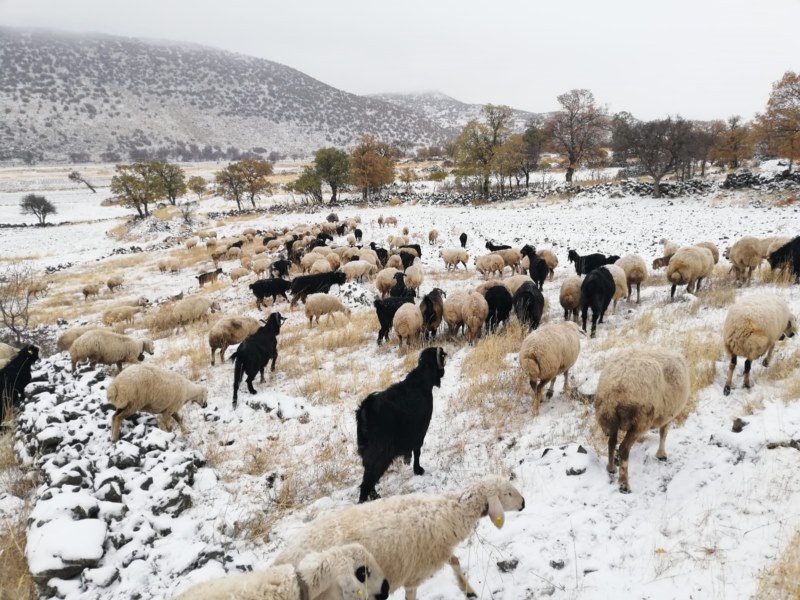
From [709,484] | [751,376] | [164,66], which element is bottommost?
[709,484]

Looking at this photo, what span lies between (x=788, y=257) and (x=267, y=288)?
15955mm

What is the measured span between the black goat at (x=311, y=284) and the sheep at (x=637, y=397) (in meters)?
12.8

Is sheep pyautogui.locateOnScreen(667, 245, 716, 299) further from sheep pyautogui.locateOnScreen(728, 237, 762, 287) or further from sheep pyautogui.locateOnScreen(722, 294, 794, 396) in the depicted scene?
sheep pyautogui.locateOnScreen(722, 294, 794, 396)

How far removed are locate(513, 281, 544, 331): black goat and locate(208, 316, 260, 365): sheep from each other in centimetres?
640

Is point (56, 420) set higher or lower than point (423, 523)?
lower

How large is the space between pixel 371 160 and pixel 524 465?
4930 centimetres

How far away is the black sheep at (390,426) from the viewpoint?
4.51m

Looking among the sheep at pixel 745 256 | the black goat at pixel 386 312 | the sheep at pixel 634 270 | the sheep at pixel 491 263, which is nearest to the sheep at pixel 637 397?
the black goat at pixel 386 312

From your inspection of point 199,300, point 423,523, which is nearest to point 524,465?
point 423,523

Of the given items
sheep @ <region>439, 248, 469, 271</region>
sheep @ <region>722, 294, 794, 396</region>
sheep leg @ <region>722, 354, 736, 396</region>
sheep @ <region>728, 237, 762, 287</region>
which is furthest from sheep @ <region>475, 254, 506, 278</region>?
sheep leg @ <region>722, 354, 736, 396</region>

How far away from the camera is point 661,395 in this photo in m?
4.03

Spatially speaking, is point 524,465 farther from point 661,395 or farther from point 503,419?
point 661,395

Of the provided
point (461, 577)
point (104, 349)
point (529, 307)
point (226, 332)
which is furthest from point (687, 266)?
point (104, 349)

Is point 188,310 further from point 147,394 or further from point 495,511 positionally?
point 495,511
